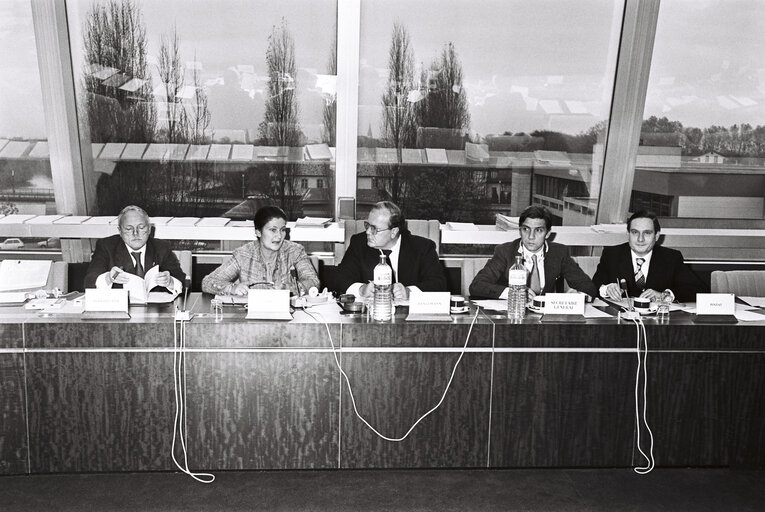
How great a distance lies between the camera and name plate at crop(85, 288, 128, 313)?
3.00m

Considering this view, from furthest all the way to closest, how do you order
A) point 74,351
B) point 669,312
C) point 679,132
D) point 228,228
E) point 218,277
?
point 679,132, point 228,228, point 218,277, point 669,312, point 74,351

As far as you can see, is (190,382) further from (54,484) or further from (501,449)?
(501,449)

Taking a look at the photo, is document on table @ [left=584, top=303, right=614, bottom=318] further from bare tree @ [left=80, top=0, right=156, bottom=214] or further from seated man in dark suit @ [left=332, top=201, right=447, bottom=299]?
bare tree @ [left=80, top=0, right=156, bottom=214]

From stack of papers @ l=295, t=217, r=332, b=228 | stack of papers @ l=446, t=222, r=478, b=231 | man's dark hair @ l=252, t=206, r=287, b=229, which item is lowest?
stack of papers @ l=446, t=222, r=478, b=231

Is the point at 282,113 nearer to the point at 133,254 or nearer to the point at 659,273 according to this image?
the point at 133,254

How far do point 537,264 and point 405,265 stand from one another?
70 cm

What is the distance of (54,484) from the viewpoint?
9.71 ft

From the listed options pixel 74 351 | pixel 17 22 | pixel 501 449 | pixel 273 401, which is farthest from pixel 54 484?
pixel 17 22

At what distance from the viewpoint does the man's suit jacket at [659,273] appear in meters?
3.86

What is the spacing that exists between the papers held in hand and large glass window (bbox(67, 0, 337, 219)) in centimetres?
201

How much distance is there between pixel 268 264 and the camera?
12.5 feet

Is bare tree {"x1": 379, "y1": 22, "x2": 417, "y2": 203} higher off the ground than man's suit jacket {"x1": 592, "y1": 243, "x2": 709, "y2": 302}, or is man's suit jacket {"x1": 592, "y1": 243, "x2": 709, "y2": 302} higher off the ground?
bare tree {"x1": 379, "y1": 22, "x2": 417, "y2": 203}

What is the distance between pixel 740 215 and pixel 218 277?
14.1ft

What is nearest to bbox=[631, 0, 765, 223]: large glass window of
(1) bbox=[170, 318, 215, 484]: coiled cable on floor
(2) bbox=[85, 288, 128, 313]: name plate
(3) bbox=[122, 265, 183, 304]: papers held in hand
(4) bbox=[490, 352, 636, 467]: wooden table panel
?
(4) bbox=[490, 352, 636, 467]: wooden table panel
